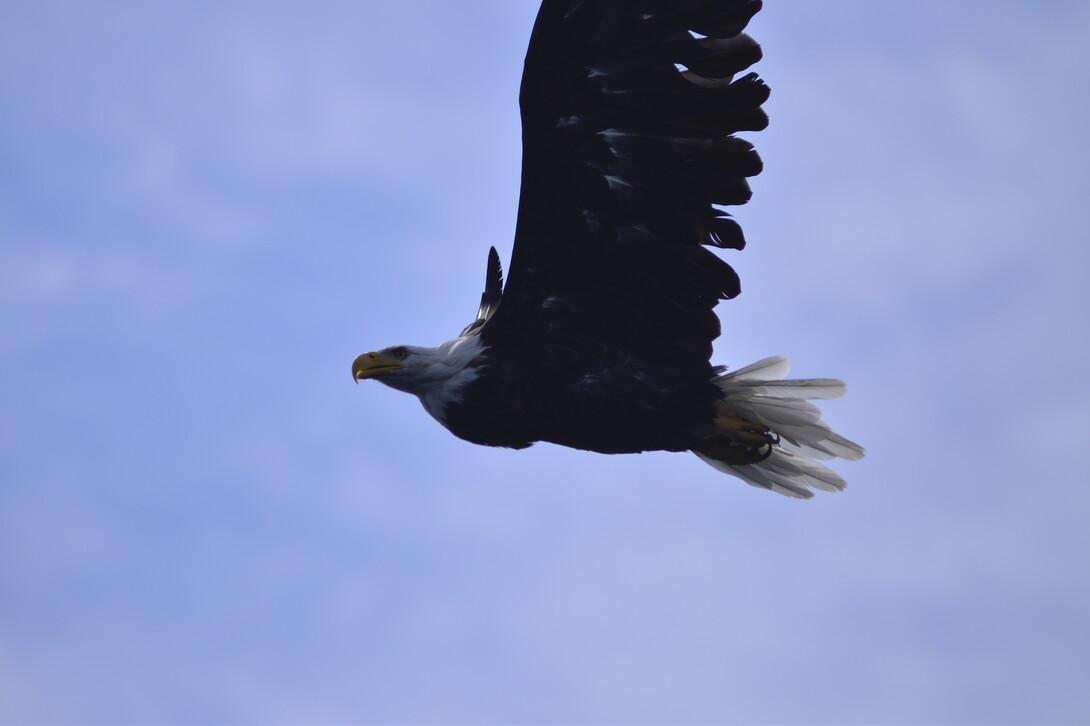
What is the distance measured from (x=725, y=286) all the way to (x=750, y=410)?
0.96 metres

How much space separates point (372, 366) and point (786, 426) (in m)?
2.47

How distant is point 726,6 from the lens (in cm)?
725

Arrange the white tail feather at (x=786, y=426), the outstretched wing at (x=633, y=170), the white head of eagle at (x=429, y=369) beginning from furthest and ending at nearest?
the white tail feather at (x=786, y=426) → the white head of eagle at (x=429, y=369) → the outstretched wing at (x=633, y=170)

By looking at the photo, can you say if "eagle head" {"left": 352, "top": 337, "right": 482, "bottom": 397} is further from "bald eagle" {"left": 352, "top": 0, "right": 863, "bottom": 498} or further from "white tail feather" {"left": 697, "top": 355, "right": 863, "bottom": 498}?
"white tail feather" {"left": 697, "top": 355, "right": 863, "bottom": 498}

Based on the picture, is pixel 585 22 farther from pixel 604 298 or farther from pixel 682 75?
pixel 604 298

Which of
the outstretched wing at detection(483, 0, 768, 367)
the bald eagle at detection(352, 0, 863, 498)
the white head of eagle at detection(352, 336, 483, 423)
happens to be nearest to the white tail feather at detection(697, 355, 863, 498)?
the bald eagle at detection(352, 0, 863, 498)

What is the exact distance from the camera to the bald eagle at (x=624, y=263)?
24.0 ft

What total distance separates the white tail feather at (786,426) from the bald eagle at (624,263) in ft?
0.04

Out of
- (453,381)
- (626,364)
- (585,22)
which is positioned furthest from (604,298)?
(585,22)

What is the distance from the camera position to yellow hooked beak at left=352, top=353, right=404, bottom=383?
8328 millimetres


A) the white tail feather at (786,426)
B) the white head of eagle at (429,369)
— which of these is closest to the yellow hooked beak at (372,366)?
the white head of eagle at (429,369)

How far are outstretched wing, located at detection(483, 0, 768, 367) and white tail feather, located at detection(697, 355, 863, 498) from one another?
0.50 meters

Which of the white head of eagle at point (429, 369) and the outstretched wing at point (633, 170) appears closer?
the outstretched wing at point (633, 170)

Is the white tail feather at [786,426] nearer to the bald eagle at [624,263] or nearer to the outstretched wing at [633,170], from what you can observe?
the bald eagle at [624,263]
